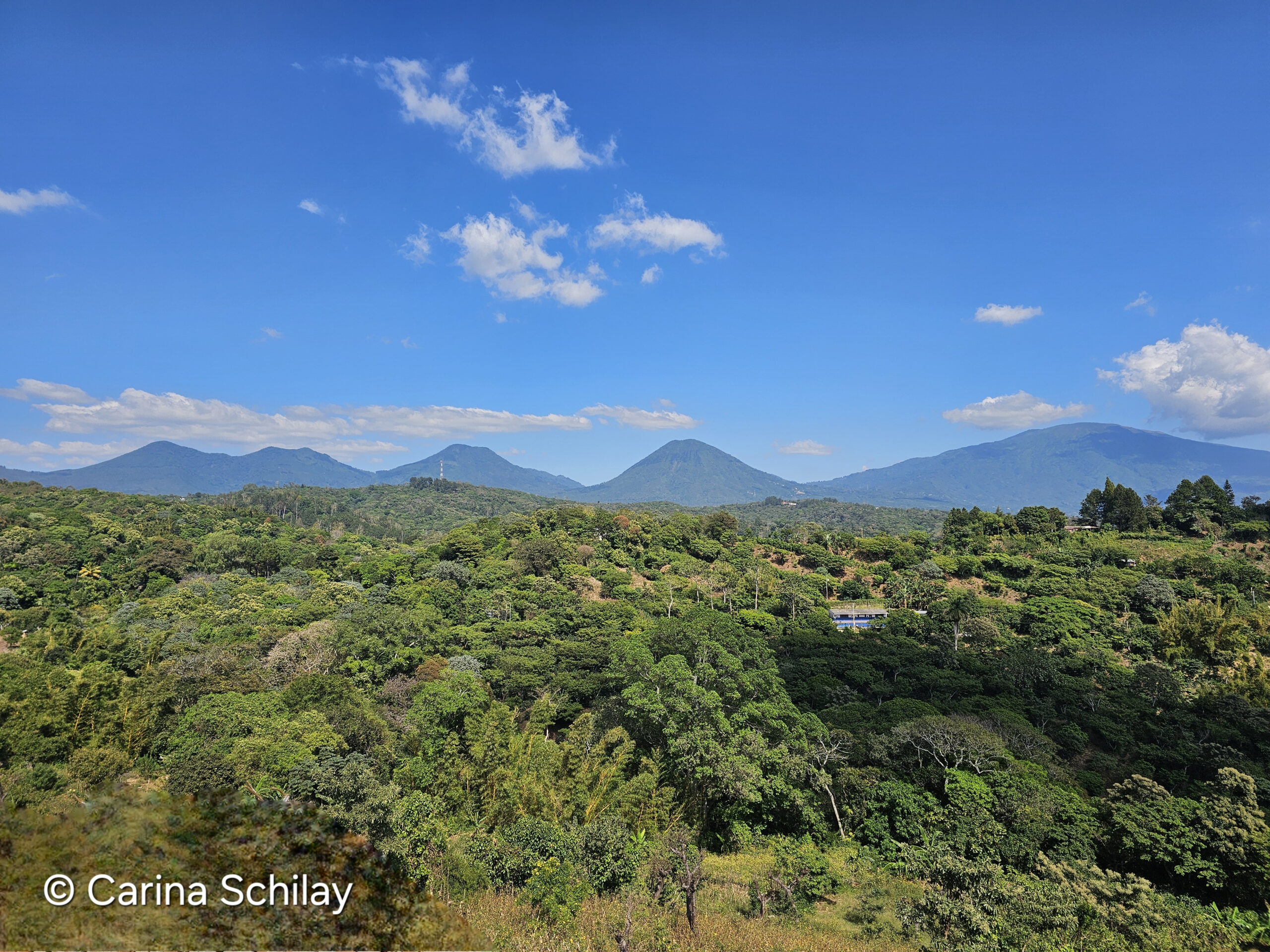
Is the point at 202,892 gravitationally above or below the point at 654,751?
above

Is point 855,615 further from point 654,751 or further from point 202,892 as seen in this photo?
point 202,892

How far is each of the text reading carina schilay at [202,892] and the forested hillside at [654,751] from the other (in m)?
0.10

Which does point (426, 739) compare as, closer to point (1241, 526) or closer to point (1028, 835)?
point (1028, 835)

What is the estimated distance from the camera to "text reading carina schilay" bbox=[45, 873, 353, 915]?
10.3 feet

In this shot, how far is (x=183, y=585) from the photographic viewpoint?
3375 cm

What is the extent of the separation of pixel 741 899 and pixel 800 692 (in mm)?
12532

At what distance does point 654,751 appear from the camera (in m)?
13.4

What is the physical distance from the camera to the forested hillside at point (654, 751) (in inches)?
300

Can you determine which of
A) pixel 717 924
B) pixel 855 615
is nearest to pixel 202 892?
pixel 717 924

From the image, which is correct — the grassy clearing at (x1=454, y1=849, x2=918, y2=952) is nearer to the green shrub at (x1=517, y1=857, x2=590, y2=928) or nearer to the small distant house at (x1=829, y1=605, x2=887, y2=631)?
the green shrub at (x1=517, y1=857, x2=590, y2=928)

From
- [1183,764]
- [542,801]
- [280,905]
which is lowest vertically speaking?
[1183,764]

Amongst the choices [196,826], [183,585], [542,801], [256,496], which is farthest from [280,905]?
[256,496]

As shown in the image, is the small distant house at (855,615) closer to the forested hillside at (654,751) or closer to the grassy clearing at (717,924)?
the forested hillside at (654,751)

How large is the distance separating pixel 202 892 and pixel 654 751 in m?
11.2
